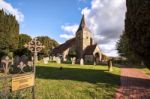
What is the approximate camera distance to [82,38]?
71062 millimetres

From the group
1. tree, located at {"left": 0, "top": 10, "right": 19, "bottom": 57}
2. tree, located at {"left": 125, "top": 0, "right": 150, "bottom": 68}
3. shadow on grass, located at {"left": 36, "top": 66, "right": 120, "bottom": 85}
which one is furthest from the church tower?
tree, located at {"left": 125, "top": 0, "right": 150, "bottom": 68}

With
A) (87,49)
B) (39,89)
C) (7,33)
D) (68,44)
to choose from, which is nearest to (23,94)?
(39,89)

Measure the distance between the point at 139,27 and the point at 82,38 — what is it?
2270 inches

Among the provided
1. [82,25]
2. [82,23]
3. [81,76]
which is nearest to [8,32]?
[82,25]

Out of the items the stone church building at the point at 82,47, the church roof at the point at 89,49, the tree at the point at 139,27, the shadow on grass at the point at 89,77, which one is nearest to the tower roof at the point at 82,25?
the stone church building at the point at 82,47

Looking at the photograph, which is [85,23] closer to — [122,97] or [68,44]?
[68,44]

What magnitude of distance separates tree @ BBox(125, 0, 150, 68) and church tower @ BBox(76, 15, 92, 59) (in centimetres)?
5571

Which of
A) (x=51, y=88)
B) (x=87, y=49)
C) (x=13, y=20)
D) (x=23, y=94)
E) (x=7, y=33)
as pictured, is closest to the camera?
(x=23, y=94)

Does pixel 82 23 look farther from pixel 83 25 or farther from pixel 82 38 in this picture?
pixel 82 38

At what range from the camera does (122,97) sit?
14242 millimetres

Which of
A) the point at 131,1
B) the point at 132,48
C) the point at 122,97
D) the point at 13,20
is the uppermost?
the point at 13,20

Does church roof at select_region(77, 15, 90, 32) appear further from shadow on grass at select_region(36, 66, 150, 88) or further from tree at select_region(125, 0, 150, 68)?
tree at select_region(125, 0, 150, 68)

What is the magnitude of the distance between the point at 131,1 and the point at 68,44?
6157cm

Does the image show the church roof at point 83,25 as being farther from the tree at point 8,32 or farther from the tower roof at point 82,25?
the tree at point 8,32
